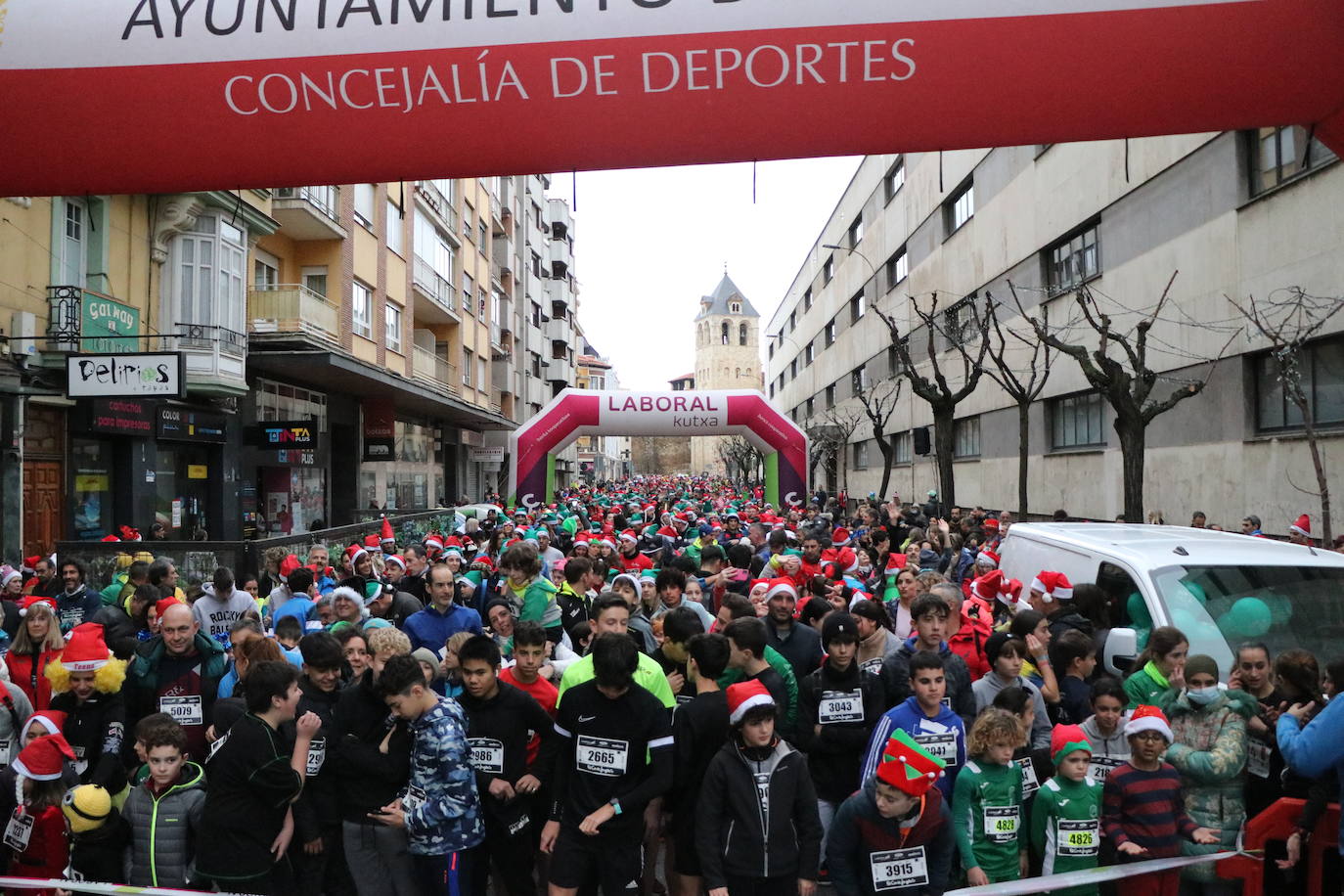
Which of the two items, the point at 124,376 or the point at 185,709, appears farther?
the point at 124,376

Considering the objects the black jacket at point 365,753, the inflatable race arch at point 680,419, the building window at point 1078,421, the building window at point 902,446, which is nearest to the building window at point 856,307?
the building window at point 902,446

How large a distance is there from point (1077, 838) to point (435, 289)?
29398 mm

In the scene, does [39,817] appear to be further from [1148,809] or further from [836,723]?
[1148,809]

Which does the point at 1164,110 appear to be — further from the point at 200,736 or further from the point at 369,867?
the point at 200,736

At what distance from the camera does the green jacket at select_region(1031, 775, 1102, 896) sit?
415 centimetres

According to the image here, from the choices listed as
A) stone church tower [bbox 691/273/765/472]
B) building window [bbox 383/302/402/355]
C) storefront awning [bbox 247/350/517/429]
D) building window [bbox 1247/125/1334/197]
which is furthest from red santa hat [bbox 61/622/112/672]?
stone church tower [bbox 691/273/765/472]

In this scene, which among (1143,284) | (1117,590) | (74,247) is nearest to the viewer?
(1117,590)

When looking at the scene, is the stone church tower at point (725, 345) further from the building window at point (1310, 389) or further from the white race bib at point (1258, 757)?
the white race bib at point (1258, 757)

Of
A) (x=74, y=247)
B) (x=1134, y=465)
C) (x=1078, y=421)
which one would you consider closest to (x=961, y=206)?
(x=1078, y=421)

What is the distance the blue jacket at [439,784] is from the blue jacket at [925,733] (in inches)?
74.9

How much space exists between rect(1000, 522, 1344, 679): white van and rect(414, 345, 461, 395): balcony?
26023mm

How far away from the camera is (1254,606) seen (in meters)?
5.61

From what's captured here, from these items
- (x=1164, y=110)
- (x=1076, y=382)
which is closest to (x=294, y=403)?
(x=1076, y=382)

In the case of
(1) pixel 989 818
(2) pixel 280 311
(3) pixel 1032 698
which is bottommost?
(1) pixel 989 818
